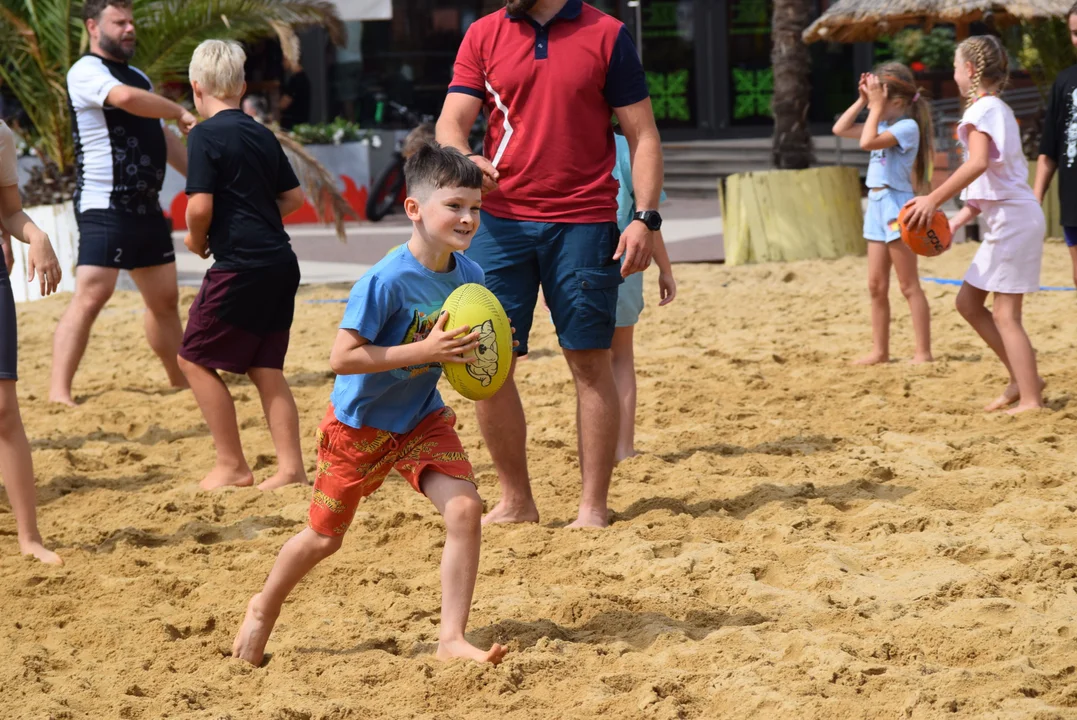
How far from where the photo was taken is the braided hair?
6.02 m

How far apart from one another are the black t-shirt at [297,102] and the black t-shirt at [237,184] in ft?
51.4

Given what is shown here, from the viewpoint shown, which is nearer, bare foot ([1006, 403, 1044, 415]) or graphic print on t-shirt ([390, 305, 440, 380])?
graphic print on t-shirt ([390, 305, 440, 380])

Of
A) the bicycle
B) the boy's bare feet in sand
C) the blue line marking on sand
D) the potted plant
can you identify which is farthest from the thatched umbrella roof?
the boy's bare feet in sand

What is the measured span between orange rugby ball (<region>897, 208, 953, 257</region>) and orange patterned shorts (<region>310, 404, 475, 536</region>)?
11.5ft

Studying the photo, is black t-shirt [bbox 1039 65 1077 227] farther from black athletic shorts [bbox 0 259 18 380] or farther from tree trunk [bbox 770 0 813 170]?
tree trunk [bbox 770 0 813 170]

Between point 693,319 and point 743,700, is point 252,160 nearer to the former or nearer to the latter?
point 743,700

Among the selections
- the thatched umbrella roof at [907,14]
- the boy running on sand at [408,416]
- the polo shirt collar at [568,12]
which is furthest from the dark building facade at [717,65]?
the boy running on sand at [408,416]

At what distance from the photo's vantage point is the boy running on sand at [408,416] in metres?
3.35

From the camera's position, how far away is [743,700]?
3.12 m

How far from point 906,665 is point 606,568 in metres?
1.13

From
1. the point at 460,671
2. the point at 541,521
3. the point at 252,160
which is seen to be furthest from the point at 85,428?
the point at 460,671

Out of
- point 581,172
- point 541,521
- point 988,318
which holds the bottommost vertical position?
point 541,521

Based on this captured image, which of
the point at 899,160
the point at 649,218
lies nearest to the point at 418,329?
the point at 649,218

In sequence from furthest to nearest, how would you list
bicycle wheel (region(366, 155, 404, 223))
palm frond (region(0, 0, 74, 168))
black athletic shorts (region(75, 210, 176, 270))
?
bicycle wheel (region(366, 155, 404, 223)) < palm frond (region(0, 0, 74, 168)) < black athletic shorts (region(75, 210, 176, 270))
